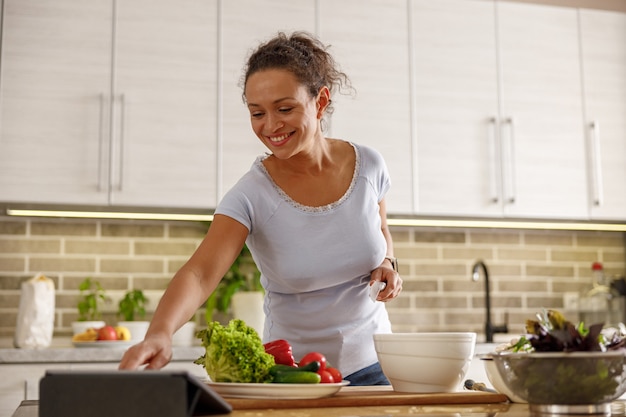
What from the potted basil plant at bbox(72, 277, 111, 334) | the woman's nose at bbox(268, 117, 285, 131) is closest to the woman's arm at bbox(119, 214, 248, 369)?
the woman's nose at bbox(268, 117, 285, 131)

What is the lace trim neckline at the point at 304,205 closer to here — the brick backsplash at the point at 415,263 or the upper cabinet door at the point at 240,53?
the upper cabinet door at the point at 240,53

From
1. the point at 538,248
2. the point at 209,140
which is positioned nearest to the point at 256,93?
the point at 209,140

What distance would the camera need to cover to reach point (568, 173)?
3938 mm

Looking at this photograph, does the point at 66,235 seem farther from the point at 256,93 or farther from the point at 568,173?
the point at 568,173

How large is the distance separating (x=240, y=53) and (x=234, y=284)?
3.35 ft

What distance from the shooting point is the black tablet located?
1.15 m

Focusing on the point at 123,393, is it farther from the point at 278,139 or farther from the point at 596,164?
the point at 596,164

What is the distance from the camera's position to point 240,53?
3.63 m

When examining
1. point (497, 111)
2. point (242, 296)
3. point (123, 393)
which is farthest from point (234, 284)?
point (123, 393)

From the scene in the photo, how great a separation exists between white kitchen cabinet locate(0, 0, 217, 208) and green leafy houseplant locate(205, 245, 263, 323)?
39 centimetres

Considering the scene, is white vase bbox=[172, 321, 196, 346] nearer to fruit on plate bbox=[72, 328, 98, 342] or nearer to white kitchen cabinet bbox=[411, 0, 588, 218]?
fruit on plate bbox=[72, 328, 98, 342]

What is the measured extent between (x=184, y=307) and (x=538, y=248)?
2.95 metres

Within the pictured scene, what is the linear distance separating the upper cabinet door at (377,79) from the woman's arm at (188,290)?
1.76 metres

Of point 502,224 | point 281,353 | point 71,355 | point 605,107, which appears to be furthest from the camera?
point 605,107
